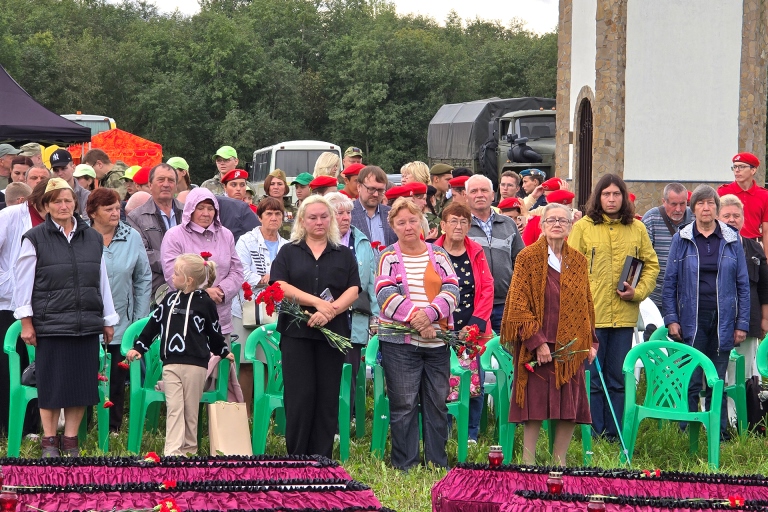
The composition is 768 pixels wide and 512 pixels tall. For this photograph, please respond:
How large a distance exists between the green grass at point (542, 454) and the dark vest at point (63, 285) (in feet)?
3.05

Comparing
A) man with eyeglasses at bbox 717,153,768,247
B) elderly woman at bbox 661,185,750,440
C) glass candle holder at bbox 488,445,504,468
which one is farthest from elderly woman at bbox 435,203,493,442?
man with eyeglasses at bbox 717,153,768,247

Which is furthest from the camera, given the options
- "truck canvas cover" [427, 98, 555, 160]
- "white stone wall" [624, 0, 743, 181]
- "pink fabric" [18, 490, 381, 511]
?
"truck canvas cover" [427, 98, 555, 160]

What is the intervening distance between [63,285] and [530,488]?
3.42 metres

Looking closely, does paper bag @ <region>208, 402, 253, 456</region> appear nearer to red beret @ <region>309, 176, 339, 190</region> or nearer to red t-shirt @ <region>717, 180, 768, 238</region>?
red beret @ <region>309, 176, 339, 190</region>

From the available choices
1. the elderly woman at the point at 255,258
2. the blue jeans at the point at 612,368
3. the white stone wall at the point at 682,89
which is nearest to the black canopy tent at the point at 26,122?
the elderly woman at the point at 255,258

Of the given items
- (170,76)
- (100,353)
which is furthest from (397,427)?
(170,76)

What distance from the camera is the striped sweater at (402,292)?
24.9 ft

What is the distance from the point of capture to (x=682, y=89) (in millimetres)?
18812

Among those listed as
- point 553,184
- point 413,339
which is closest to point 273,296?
point 413,339

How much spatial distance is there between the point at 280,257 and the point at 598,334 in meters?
2.49

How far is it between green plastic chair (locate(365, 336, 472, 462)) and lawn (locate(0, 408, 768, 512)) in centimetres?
15

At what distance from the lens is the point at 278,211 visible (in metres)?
9.30

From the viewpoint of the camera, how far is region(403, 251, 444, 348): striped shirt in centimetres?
768

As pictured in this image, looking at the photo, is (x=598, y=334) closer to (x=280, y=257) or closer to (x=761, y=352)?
(x=761, y=352)
